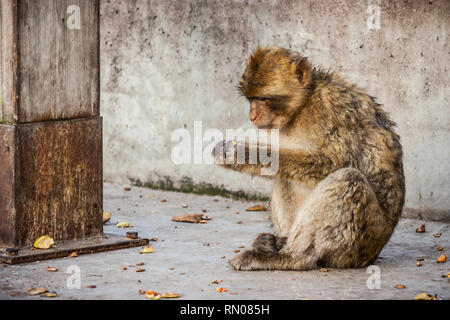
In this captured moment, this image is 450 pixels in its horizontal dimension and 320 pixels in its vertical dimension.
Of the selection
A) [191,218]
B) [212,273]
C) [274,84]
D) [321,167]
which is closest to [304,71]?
[274,84]

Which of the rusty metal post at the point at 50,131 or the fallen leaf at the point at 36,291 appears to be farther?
the rusty metal post at the point at 50,131

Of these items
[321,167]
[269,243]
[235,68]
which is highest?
[235,68]

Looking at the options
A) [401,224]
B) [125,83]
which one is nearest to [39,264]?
[401,224]

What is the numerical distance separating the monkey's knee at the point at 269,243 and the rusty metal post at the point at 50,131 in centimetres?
98

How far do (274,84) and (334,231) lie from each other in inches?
42.4

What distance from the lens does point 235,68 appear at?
8055mm

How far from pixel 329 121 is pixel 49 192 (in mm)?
2016

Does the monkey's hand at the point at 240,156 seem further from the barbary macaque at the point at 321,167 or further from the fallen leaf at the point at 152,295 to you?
the fallen leaf at the point at 152,295

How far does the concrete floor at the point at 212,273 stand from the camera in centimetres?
475

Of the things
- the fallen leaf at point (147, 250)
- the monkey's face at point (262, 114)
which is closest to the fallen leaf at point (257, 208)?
the fallen leaf at point (147, 250)

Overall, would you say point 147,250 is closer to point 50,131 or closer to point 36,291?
point 50,131

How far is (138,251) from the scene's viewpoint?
590 cm
